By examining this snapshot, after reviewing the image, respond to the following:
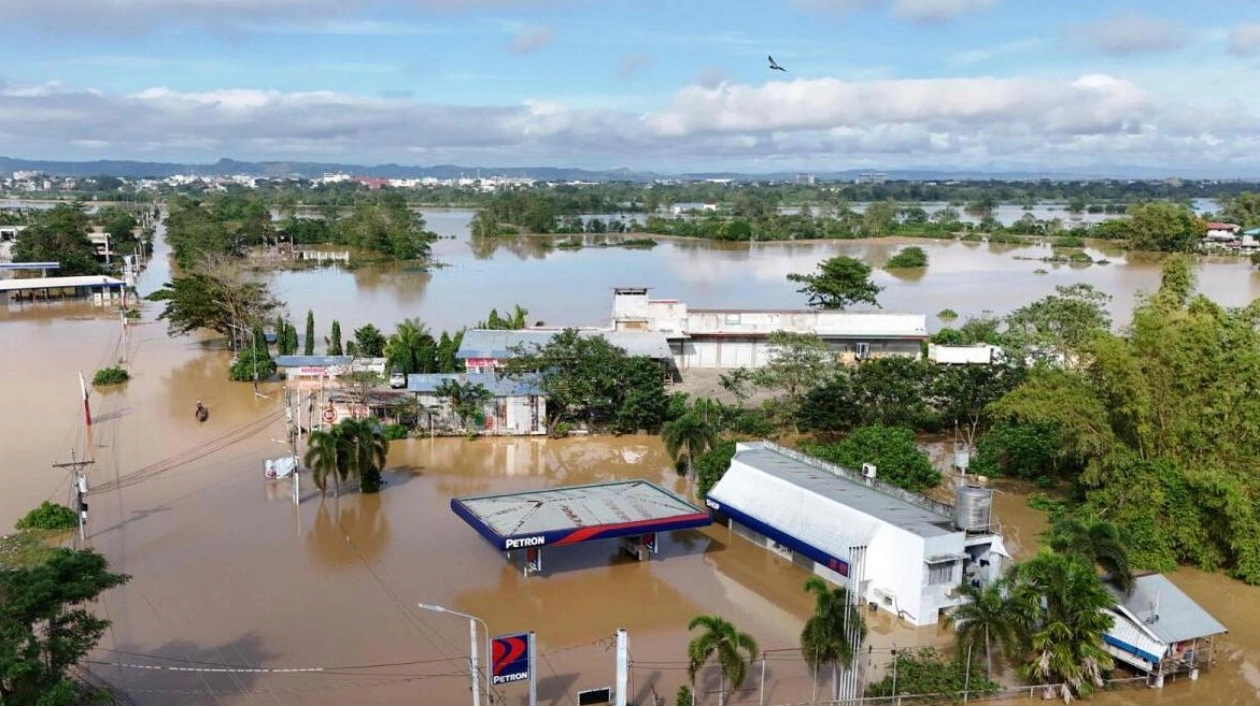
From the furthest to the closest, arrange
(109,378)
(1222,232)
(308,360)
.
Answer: (1222,232) → (109,378) → (308,360)

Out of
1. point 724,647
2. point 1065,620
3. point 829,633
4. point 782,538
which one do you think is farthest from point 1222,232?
point 724,647

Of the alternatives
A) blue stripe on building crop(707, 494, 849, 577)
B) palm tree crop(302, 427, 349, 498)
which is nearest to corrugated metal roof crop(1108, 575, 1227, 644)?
blue stripe on building crop(707, 494, 849, 577)

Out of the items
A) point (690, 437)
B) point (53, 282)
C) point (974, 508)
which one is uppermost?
point (53, 282)

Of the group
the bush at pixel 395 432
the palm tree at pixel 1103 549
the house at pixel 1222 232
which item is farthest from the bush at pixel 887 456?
the house at pixel 1222 232

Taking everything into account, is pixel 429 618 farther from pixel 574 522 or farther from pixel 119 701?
pixel 119 701

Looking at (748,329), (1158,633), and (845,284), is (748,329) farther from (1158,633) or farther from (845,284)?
(1158,633)
